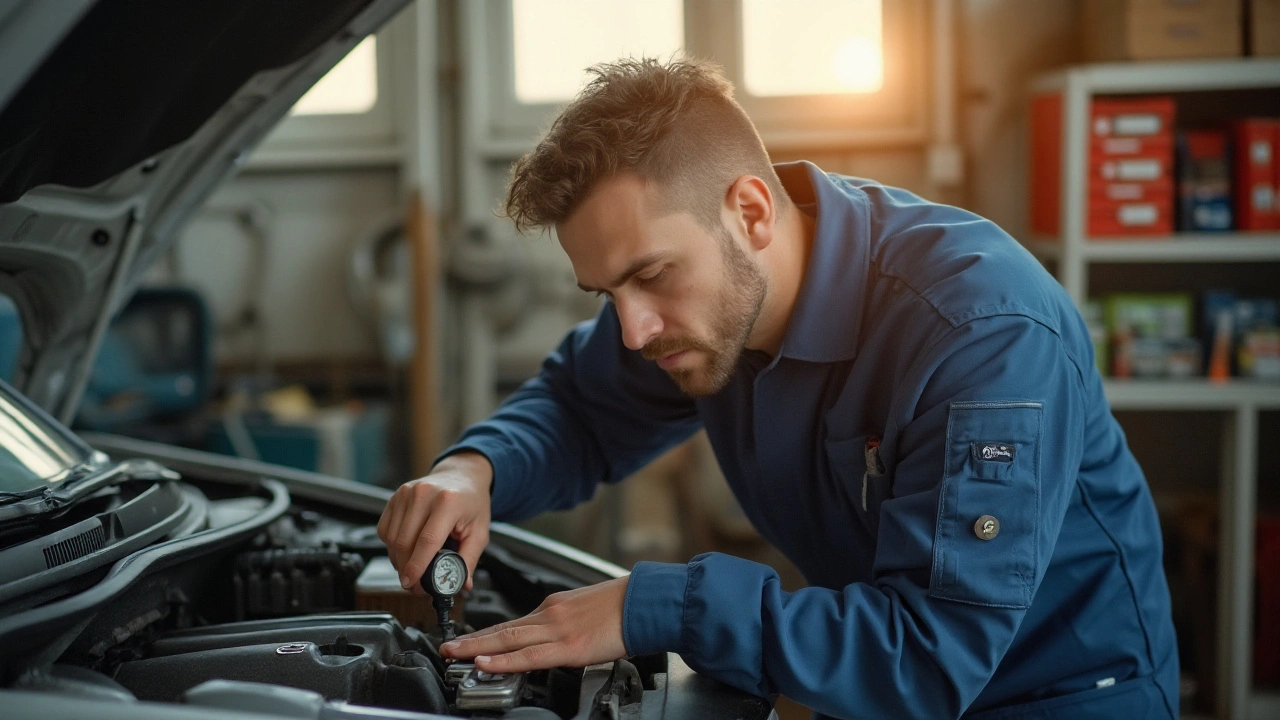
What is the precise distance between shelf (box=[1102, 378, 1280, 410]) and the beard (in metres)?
2.17

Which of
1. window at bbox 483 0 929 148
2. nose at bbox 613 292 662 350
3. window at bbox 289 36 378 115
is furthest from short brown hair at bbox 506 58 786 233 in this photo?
window at bbox 289 36 378 115

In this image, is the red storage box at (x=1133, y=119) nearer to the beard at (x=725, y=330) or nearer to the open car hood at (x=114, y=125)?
the beard at (x=725, y=330)

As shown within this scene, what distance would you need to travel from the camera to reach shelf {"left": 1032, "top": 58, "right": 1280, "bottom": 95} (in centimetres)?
306

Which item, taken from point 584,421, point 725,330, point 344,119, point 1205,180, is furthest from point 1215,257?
point 344,119

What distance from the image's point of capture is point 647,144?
128cm

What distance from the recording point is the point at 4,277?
1635 mm

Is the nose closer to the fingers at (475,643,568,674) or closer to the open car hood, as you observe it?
the fingers at (475,643,568,674)

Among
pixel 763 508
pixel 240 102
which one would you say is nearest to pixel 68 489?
pixel 240 102

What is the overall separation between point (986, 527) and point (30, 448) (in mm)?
1200

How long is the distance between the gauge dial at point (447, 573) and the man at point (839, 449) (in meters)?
0.05

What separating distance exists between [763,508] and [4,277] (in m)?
1.23

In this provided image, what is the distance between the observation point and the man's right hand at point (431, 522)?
4.37 feet

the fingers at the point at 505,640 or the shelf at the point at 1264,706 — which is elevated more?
the fingers at the point at 505,640

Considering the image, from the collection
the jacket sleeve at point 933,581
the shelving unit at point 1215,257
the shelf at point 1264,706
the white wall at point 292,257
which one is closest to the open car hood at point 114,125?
the jacket sleeve at point 933,581
